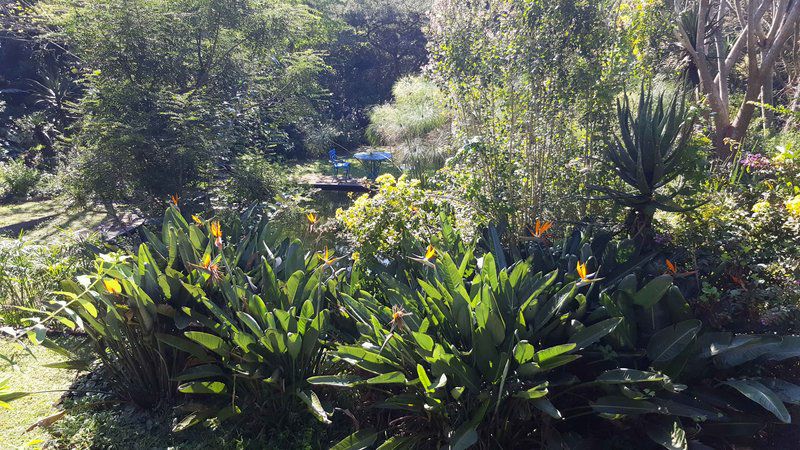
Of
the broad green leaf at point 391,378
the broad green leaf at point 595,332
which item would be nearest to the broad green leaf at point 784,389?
the broad green leaf at point 595,332

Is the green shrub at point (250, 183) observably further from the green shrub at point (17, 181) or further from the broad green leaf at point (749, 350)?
the green shrub at point (17, 181)

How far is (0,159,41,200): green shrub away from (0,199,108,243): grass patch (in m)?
0.48

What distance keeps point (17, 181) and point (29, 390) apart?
992cm

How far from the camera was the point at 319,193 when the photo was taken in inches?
451

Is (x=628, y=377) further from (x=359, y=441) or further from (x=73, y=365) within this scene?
(x=73, y=365)

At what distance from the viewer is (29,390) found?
157 inches

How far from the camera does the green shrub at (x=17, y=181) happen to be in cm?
1189

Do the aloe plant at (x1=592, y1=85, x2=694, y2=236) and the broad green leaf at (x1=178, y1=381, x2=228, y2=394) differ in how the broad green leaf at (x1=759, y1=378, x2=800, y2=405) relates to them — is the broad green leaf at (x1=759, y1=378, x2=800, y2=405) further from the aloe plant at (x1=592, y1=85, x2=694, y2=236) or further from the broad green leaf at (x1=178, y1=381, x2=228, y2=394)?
the broad green leaf at (x1=178, y1=381, x2=228, y2=394)

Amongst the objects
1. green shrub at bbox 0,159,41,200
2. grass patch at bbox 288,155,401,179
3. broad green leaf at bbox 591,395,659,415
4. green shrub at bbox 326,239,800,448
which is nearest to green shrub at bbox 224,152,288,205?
green shrub at bbox 326,239,800,448

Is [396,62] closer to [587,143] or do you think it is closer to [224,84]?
[224,84]

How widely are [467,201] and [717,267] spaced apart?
88.5 inches

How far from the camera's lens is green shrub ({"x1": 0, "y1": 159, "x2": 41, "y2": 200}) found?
1189 centimetres

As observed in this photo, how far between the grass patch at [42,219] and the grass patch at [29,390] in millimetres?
4803

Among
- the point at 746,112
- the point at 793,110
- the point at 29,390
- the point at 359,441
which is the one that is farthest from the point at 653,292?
the point at 746,112
